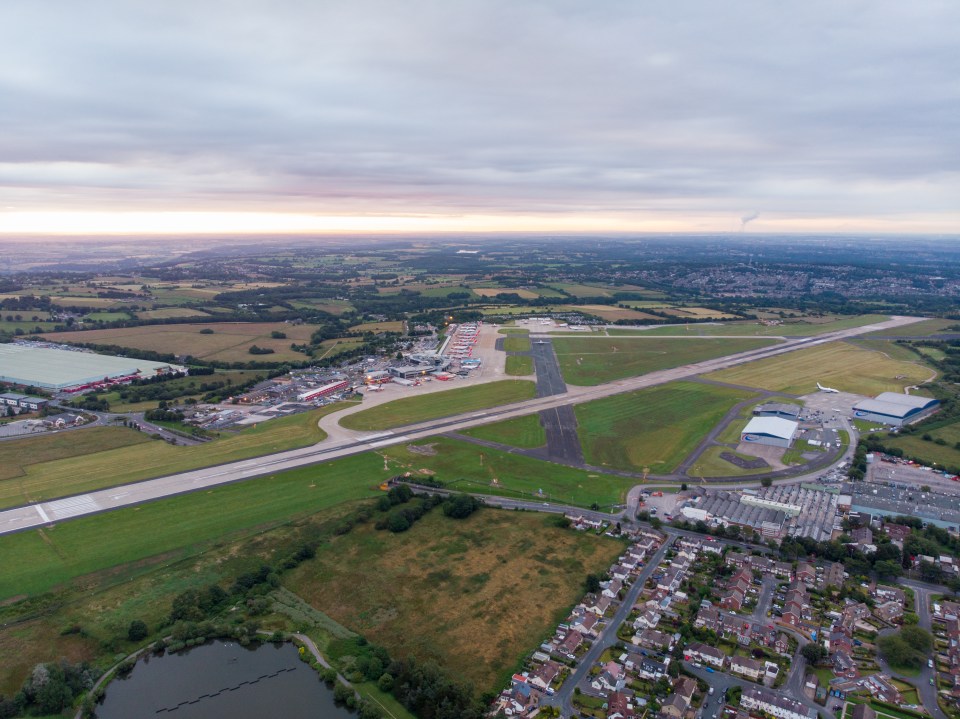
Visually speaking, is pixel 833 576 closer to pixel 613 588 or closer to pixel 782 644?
pixel 782 644

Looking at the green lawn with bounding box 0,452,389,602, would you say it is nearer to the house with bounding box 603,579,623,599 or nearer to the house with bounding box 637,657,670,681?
the house with bounding box 603,579,623,599

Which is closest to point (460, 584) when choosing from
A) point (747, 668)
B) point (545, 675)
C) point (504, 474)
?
point (545, 675)

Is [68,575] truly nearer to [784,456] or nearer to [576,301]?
[784,456]

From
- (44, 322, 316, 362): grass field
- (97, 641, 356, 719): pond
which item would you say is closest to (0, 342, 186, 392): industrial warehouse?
(44, 322, 316, 362): grass field

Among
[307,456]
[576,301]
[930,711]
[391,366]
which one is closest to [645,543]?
[930,711]

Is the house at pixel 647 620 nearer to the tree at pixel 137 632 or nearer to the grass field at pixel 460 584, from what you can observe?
the grass field at pixel 460 584
